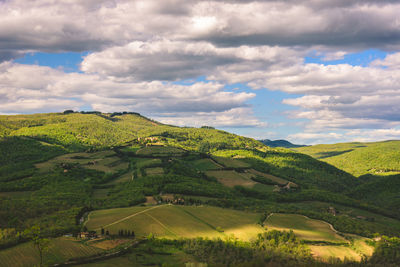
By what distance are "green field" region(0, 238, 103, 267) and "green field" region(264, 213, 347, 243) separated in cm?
7076

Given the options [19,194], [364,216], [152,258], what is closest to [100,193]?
[19,194]

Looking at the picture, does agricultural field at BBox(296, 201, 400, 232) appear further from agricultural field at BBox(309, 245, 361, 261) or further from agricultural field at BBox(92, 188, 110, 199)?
agricultural field at BBox(92, 188, 110, 199)

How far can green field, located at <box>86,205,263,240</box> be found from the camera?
10617cm

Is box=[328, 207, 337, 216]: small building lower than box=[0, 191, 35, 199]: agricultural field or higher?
lower

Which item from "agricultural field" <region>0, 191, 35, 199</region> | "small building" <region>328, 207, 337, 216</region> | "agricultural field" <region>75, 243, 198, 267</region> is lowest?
"small building" <region>328, 207, 337, 216</region>

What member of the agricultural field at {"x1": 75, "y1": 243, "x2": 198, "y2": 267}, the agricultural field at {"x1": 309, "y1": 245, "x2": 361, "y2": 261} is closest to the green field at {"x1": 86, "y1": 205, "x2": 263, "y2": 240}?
the agricultural field at {"x1": 75, "y1": 243, "x2": 198, "y2": 267}

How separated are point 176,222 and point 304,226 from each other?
5434cm

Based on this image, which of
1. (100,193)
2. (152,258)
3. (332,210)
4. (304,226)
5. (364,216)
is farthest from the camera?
(364,216)

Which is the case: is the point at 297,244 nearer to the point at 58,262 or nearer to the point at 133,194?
the point at 58,262

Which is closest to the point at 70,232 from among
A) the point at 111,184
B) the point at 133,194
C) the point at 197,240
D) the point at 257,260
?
the point at 197,240

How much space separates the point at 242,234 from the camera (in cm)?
11431

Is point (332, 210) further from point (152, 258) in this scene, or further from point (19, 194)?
point (19, 194)

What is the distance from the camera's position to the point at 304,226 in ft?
444

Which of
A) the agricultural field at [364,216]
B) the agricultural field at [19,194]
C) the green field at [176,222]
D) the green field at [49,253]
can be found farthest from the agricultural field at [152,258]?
Answer: the agricultural field at [364,216]
